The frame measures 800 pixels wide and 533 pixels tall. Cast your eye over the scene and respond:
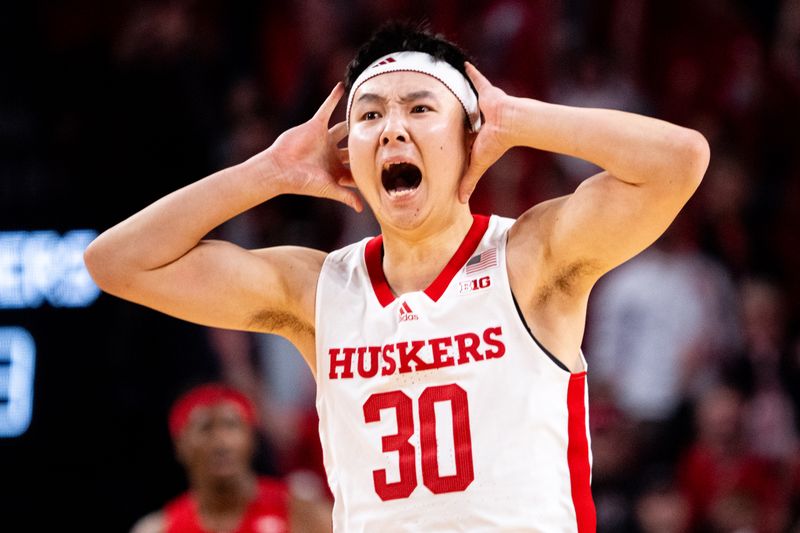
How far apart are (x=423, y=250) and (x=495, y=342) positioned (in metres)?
0.50

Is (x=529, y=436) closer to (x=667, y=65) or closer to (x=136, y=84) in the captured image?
(x=136, y=84)

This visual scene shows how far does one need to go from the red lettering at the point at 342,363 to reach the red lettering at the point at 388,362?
0.11m

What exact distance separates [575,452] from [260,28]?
581cm

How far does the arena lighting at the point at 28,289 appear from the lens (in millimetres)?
7312

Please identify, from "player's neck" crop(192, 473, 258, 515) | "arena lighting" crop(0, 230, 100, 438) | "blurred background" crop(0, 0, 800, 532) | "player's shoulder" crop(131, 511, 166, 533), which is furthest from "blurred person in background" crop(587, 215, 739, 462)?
"arena lighting" crop(0, 230, 100, 438)

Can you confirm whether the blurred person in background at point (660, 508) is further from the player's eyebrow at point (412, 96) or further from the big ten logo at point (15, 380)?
the player's eyebrow at point (412, 96)

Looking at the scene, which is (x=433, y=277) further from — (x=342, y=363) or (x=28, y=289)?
(x=28, y=289)

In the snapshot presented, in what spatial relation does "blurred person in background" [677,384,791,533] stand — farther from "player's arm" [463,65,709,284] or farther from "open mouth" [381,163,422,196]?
"open mouth" [381,163,422,196]

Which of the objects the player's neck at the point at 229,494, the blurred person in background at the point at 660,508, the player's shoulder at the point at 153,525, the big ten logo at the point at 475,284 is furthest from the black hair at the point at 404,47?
the blurred person in background at the point at 660,508

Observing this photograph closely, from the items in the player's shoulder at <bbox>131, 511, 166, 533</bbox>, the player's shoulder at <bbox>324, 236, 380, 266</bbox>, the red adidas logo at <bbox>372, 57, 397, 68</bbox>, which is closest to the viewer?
the red adidas logo at <bbox>372, 57, 397, 68</bbox>

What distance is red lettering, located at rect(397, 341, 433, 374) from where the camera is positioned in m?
3.80

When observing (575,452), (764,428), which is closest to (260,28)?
(764,428)

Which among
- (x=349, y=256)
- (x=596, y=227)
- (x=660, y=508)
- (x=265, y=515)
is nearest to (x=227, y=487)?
(x=265, y=515)

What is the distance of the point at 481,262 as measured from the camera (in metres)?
3.98
